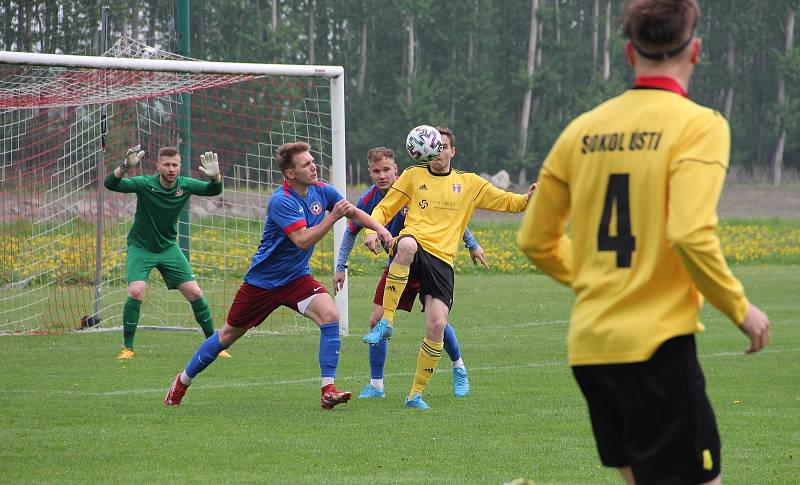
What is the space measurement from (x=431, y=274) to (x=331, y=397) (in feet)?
Answer: 3.55

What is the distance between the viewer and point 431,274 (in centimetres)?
837

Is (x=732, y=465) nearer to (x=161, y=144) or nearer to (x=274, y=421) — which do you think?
(x=274, y=421)

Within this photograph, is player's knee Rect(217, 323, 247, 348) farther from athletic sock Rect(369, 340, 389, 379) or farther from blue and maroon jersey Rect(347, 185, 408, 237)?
blue and maroon jersey Rect(347, 185, 408, 237)

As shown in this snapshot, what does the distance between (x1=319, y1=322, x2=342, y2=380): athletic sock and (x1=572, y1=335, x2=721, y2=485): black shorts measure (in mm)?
4783

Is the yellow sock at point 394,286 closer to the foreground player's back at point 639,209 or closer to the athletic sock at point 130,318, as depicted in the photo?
the athletic sock at point 130,318

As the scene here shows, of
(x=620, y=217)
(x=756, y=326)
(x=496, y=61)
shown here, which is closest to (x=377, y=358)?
(x=620, y=217)

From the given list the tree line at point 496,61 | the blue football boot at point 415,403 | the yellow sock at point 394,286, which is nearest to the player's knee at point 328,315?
the yellow sock at point 394,286

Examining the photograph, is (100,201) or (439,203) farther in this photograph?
(100,201)

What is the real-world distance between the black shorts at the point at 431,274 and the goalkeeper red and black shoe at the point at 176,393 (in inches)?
A: 66.7

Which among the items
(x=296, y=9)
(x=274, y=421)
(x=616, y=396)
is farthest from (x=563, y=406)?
(x=296, y=9)

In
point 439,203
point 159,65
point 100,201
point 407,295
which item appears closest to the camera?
point 439,203

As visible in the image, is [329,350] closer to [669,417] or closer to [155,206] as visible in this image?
[155,206]

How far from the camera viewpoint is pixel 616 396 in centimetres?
354

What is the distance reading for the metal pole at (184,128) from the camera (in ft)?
47.4
